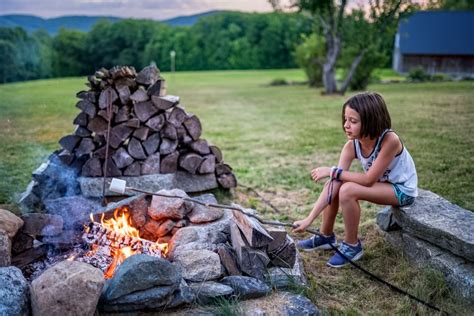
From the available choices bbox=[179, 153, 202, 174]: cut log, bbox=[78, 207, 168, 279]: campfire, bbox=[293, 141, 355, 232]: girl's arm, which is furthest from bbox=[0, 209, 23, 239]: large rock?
bbox=[179, 153, 202, 174]: cut log

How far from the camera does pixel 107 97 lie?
444cm

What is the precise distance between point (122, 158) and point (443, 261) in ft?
9.41

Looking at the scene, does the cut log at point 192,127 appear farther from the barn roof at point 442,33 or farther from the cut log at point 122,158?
the barn roof at point 442,33

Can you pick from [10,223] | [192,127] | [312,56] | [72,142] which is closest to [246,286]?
[10,223]

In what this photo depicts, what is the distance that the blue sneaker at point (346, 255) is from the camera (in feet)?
11.5

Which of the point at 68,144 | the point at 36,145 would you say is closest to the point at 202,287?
the point at 68,144

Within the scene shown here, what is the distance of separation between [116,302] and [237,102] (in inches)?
535

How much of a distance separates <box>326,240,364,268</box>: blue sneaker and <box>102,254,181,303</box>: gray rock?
4.34 ft

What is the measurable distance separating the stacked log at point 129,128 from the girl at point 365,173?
1778 millimetres

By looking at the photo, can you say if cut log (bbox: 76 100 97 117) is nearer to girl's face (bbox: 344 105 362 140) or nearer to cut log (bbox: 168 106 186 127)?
cut log (bbox: 168 106 186 127)

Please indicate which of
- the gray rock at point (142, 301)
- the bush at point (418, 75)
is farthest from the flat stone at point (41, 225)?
the bush at point (418, 75)

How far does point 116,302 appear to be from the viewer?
2.53m

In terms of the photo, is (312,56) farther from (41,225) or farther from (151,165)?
(41,225)

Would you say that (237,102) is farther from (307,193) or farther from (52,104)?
(307,193)
